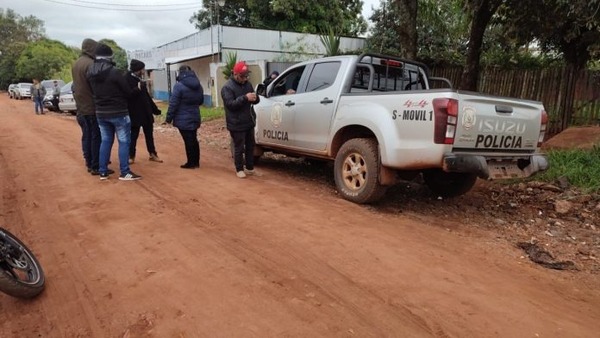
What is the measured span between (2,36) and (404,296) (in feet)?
284

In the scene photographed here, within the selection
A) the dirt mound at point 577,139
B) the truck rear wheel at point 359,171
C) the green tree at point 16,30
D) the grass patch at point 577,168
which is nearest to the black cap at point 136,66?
the truck rear wheel at point 359,171

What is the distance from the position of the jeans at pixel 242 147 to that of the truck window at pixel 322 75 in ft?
3.97

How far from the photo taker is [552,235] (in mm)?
4645

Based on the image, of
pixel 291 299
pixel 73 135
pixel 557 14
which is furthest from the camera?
pixel 73 135

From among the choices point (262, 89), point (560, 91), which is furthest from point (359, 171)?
point (560, 91)

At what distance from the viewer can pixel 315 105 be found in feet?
19.7

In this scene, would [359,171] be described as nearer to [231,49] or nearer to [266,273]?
[266,273]

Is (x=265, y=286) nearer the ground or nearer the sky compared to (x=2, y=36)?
nearer the ground

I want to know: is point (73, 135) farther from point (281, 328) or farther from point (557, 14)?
point (557, 14)

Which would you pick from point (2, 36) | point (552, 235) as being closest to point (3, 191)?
point (552, 235)

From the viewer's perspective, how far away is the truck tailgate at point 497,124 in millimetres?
4352

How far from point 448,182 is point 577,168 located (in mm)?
2100

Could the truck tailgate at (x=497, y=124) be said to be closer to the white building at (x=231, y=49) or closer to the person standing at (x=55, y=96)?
the white building at (x=231, y=49)

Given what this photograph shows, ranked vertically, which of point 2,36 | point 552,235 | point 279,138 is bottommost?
point 552,235
